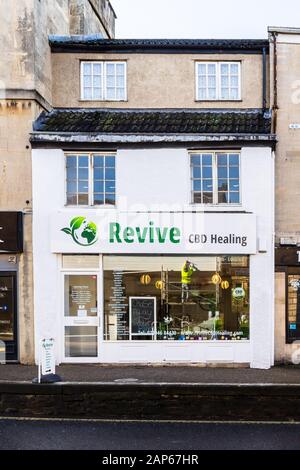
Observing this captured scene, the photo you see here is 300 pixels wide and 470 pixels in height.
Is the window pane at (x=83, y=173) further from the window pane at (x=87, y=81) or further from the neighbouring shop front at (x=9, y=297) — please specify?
the window pane at (x=87, y=81)

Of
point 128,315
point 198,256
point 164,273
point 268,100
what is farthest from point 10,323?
point 268,100

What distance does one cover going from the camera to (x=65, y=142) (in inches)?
513

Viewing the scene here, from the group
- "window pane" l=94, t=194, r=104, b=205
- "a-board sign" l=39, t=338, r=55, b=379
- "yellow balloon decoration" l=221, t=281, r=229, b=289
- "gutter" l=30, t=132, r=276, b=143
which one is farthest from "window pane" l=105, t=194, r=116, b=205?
"a-board sign" l=39, t=338, r=55, b=379

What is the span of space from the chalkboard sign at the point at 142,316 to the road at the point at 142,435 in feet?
13.7

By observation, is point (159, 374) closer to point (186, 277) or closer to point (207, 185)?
point (186, 277)

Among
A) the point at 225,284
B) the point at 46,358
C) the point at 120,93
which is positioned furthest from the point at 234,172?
the point at 46,358

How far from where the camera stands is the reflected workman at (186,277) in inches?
517

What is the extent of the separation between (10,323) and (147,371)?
3.50 m

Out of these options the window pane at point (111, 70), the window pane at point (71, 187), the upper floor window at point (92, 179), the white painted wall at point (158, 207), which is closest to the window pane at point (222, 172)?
the white painted wall at point (158, 207)

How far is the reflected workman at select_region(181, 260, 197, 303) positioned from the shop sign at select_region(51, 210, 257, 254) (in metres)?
0.38

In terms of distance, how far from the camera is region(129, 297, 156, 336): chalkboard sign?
517 inches
